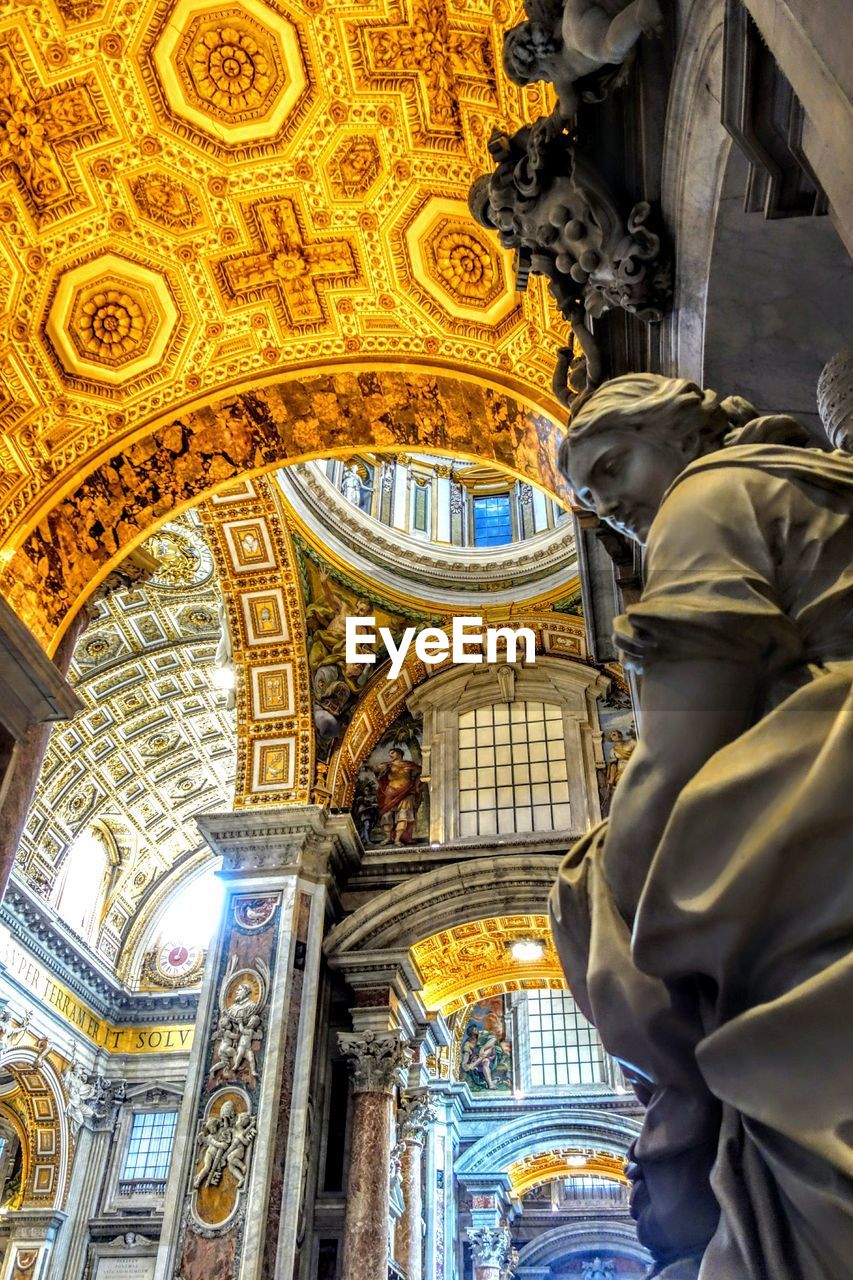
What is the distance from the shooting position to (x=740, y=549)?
71.4 inches

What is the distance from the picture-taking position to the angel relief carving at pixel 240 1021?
11.3 meters

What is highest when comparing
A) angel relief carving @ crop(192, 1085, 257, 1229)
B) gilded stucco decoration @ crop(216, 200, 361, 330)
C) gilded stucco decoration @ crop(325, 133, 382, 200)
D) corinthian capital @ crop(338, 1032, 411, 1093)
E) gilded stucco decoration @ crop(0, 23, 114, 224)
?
gilded stucco decoration @ crop(216, 200, 361, 330)

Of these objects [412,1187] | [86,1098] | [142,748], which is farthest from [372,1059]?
[86,1098]

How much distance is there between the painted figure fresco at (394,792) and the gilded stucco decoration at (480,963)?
4.95ft

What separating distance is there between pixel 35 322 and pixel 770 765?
896 centimetres

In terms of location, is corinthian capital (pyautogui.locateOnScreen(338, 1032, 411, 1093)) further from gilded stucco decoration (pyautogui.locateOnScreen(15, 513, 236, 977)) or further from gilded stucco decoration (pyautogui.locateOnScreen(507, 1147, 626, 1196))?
gilded stucco decoration (pyautogui.locateOnScreen(507, 1147, 626, 1196))

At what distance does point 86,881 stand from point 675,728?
21101mm

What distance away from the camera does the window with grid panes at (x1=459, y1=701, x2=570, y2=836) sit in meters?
14.3

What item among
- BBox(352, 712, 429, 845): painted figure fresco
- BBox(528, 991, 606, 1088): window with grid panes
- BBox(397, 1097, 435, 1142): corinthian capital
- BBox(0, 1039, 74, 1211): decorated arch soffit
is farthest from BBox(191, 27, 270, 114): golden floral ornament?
BBox(528, 991, 606, 1088): window with grid panes

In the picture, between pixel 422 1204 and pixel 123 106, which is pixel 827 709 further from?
pixel 422 1204

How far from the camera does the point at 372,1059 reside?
39.5 feet

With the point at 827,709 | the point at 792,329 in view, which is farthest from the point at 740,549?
the point at 792,329

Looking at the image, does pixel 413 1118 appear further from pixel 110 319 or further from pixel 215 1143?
pixel 110 319

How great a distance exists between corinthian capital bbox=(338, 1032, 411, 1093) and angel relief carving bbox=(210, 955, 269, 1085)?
116cm
